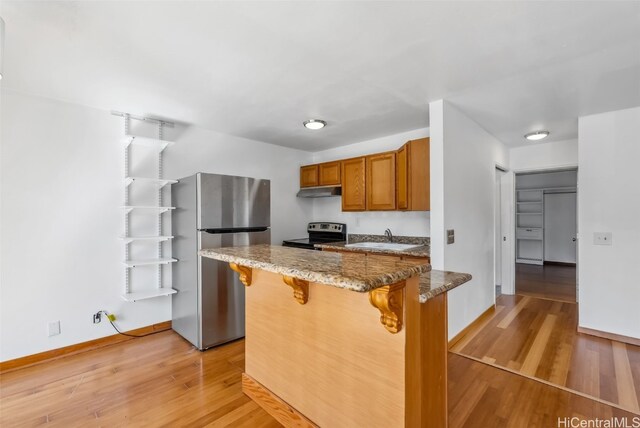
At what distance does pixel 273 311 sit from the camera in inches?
73.2

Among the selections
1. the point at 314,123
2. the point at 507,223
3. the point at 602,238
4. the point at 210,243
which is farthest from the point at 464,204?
A: the point at 210,243

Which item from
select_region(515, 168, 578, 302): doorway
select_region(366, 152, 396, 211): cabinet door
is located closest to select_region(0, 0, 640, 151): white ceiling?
select_region(366, 152, 396, 211): cabinet door

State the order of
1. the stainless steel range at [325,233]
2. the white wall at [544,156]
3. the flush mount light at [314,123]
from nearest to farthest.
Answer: the flush mount light at [314,123] → the white wall at [544,156] → the stainless steel range at [325,233]

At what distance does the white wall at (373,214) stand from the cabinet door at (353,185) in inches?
16.6

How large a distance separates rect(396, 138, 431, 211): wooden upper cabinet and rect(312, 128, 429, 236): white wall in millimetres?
550

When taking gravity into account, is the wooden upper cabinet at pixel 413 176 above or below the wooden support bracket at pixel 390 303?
above

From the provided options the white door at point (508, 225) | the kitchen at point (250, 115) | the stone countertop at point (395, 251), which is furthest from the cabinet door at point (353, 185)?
the white door at point (508, 225)

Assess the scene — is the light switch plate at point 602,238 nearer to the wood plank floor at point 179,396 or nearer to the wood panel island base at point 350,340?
the wood plank floor at point 179,396

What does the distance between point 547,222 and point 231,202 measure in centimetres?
775

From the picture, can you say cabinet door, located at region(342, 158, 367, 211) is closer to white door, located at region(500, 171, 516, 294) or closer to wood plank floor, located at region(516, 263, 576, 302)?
white door, located at region(500, 171, 516, 294)

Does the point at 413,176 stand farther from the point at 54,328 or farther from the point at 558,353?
the point at 54,328

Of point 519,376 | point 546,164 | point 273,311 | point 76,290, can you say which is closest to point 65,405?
point 76,290

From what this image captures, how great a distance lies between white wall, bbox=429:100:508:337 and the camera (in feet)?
8.91

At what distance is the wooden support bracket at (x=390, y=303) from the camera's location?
1.09m
